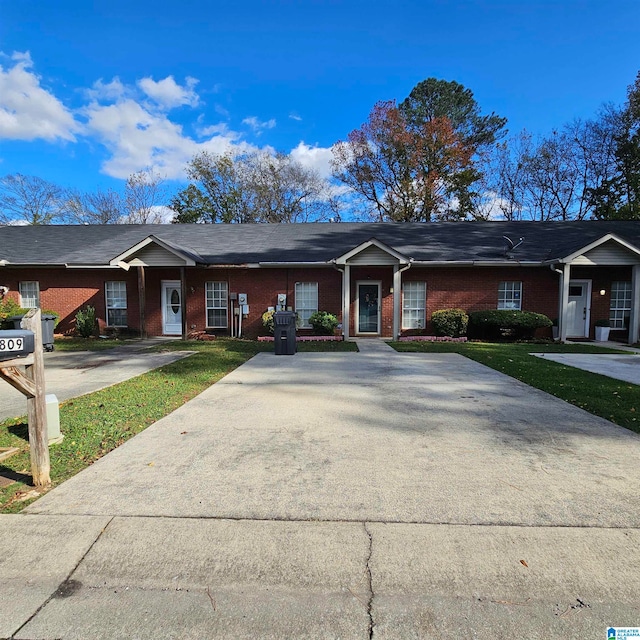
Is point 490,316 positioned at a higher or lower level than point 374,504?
higher

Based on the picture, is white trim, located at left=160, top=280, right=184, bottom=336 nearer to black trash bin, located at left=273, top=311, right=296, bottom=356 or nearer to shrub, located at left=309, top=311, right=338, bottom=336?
shrub, located at left=309, top=311, right=338, bottom=336

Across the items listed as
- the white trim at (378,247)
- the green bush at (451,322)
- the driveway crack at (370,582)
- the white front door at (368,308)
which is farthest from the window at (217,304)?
the driveway crack at (370,582)

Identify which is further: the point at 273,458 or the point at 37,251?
the point at 37,251

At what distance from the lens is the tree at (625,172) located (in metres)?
27.5

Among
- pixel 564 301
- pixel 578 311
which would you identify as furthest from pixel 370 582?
pixel 578 311

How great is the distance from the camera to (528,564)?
2383 mm

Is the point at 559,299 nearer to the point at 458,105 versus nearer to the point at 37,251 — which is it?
the point at 37,251

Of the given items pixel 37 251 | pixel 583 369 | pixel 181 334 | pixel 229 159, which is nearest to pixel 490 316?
pixel 583 369

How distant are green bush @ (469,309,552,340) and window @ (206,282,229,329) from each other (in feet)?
31.3

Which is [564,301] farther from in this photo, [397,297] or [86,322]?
[86,322]

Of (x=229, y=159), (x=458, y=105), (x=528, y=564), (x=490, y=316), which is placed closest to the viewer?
(x=528, y=564)

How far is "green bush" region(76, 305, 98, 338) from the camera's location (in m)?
15.1

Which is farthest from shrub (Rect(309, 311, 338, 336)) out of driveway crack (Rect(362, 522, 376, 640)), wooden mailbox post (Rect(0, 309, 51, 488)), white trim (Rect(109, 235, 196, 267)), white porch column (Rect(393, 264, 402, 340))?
driveway crack (Rect(362, 522, 376, 640))

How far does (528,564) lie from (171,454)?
322 cm
